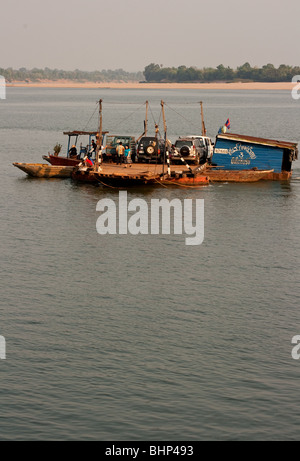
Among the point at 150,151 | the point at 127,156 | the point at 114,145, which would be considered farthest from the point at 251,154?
the point at 114,145

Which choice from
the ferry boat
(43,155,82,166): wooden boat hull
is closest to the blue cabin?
the ferry boat

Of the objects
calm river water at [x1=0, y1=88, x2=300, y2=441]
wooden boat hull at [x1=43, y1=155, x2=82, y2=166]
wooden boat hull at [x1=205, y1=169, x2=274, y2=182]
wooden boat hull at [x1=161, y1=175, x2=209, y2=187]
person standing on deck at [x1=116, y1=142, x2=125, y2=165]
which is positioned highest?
person standing on deck at [x1=116, y1=142, x2=125, y2=165]

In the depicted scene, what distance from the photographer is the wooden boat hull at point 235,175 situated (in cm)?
5641

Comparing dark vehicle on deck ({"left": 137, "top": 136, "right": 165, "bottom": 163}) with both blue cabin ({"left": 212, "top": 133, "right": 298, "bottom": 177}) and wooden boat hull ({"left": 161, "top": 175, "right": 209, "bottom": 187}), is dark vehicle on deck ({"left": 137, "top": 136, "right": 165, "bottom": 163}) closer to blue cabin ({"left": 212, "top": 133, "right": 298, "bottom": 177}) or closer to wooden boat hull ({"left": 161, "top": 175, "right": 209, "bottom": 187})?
wooden boat hull ({"left": 161, "top": 175, "right": 209, "bottom": 187})

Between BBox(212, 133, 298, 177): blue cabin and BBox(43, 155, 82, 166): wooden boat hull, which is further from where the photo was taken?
BBox(43, 155, 82, 166): wooden boat hull

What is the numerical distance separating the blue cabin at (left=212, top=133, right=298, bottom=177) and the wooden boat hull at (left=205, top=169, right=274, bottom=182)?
0.61 m

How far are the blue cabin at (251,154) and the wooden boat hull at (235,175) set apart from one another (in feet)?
1.99

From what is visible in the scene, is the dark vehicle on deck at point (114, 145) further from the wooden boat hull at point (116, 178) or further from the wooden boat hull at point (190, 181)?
the wooden boat hull at point (190, 181)

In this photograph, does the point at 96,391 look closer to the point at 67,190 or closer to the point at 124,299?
the point at 124,299

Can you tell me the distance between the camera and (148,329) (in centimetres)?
2597

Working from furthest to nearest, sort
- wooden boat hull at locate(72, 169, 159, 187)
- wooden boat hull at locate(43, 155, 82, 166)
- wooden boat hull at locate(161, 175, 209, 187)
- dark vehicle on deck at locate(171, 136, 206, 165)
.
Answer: wooden boat hull at locate(43, 155, 82, 166) < dark vehicle on deck at locate(171, 136, 206, 165) < wooden boat hull at locate(161, 175, 209, 187) < wooden boat hull at locate(72, 169, 159, 187)

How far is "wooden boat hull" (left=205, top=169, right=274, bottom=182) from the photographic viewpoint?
56406mm

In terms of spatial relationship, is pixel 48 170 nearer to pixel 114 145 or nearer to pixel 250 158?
pixel 114 145

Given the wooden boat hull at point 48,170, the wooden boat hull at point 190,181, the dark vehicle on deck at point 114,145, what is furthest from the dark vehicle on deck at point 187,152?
the wooden boat hull at point 48,170
